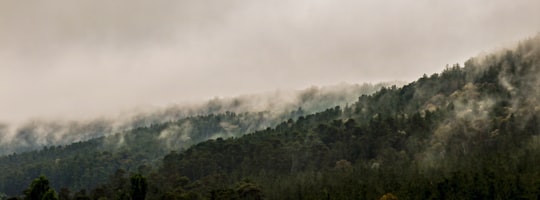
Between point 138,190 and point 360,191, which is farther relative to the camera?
point 360,191

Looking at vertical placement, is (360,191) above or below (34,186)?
below

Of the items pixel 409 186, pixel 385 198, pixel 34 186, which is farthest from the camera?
pixel 409 186

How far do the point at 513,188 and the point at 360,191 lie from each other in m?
51.4

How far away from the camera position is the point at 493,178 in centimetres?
18762

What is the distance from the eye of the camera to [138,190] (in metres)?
177

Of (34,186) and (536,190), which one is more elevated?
(34,186)

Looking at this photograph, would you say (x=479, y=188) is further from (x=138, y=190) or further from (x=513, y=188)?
(x=138, y=190)

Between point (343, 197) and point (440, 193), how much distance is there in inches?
1313

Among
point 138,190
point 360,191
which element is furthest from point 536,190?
point 138,190

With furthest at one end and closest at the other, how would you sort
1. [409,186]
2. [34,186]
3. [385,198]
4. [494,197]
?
[409,186]
[494,197]
[385,198]
[34,186]

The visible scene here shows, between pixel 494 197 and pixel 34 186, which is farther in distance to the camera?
pixel 494 197

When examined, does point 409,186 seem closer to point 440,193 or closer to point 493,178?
point 440,193

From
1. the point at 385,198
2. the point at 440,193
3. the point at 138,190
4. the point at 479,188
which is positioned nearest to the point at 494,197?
the point at 479,188

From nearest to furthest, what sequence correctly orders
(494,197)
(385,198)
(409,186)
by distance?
(385,198)
(494,197)
(409,186)
